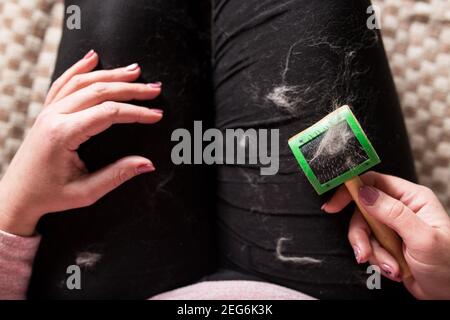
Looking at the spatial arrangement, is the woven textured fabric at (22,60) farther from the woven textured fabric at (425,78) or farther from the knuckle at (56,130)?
the woven textured fabric at (425,78)

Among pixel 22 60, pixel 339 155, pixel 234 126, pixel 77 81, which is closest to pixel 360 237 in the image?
pixel 339 155

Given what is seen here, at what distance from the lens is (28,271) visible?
616mm

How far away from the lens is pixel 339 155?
0.52 metres

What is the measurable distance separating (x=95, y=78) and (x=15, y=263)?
0.31m

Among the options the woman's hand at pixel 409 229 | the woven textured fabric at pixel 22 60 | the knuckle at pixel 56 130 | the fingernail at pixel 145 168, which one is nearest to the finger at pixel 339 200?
the woman's hand at pixel 409 229

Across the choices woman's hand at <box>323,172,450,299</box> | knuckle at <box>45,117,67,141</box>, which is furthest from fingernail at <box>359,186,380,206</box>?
knuckle at <box>45,117,67,141</box>

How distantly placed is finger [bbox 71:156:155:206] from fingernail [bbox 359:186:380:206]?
1.01 ft

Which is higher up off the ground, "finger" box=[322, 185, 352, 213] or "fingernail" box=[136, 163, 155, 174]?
"fingernail" box=[136, 163, 155, 174]

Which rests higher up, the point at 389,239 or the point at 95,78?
the point at 95,78

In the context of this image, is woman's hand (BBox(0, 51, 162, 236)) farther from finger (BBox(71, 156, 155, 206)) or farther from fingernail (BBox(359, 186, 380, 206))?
fingernail (BBox(359, 186, 380, 206))

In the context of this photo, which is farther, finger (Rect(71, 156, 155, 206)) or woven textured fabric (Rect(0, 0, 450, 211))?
woven textured fabric (Rect(0, 0, 450, 211))

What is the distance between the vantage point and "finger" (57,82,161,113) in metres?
0.57

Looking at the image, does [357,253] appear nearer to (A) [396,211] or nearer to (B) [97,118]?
(A) [396,211]

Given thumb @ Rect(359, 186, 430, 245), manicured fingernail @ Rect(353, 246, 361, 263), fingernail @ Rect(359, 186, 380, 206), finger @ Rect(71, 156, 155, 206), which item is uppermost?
finger @ Rect(71, 156, 155, 206)
